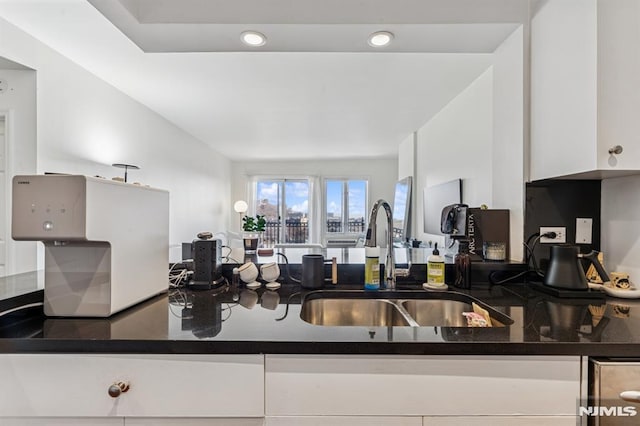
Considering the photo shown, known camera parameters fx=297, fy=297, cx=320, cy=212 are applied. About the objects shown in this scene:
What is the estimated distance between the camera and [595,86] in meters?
1.08

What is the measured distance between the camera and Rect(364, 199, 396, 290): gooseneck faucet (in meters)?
1.33

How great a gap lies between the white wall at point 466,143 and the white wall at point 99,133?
3267 millimetres

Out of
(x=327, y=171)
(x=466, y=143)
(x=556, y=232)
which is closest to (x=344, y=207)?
(x=327, y=171)

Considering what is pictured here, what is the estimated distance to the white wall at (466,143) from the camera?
2.31 meters

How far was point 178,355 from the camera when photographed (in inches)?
32.5

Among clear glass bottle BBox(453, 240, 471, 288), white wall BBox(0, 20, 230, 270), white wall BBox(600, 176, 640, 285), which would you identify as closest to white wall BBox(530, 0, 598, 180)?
white wall BBox(600, 176, 640, 285)

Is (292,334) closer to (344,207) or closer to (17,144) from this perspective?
(17,144)

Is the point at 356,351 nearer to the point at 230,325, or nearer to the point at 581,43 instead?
the point at 230,325

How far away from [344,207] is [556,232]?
5406 millimetres

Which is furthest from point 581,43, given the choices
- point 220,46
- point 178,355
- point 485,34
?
point 178,355

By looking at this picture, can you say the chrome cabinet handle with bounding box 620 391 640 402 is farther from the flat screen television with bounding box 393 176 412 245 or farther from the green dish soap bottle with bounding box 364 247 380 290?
the flat screen television with bounding box 393 176 412 245

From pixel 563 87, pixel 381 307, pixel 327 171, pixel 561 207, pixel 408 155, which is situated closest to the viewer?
pixel 563 87

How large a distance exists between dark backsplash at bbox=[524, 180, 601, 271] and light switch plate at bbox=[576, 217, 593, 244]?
1 cm

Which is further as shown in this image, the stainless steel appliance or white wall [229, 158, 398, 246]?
white wall [229, 158, 398, 246]
